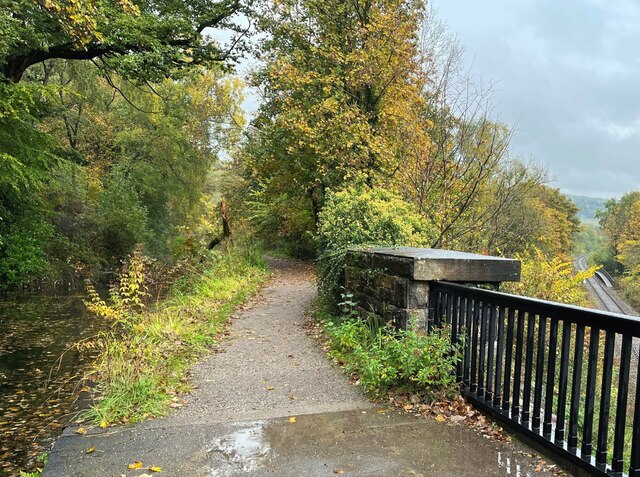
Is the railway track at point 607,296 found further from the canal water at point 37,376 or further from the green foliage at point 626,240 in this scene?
the canal water at point 37,376

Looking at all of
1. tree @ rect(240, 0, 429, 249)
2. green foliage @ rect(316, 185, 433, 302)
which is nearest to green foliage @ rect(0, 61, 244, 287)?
tree @ rect(240, 0, 429, 249)

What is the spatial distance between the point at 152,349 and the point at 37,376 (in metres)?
2.70

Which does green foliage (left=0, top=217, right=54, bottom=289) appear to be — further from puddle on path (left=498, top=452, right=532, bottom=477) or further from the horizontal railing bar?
puddle on path (left=498, top=452, right=532, bottom=477)

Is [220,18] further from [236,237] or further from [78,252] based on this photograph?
[78,252]

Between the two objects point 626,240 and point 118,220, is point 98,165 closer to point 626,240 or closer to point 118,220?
point 118,220

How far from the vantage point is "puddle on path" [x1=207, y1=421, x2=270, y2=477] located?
3.05 metres

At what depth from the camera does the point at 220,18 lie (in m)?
14.0

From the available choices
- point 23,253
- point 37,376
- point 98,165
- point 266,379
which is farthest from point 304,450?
point 98,165

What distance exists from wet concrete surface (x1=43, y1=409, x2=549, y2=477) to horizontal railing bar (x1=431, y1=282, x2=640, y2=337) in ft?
3.26

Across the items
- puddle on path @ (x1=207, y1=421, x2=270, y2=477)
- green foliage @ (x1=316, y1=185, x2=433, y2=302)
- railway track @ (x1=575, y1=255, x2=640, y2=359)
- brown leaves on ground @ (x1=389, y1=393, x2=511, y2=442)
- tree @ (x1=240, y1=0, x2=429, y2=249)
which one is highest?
tree @ (x1=240, y1=0, x2=429, y2=249)

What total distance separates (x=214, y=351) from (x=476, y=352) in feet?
11.5

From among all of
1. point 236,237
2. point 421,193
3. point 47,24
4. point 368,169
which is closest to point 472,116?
point 421,193

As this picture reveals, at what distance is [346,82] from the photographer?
13.8 meters

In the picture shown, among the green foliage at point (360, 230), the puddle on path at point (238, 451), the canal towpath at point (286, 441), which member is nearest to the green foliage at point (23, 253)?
the green foliage at point (360, 230)
